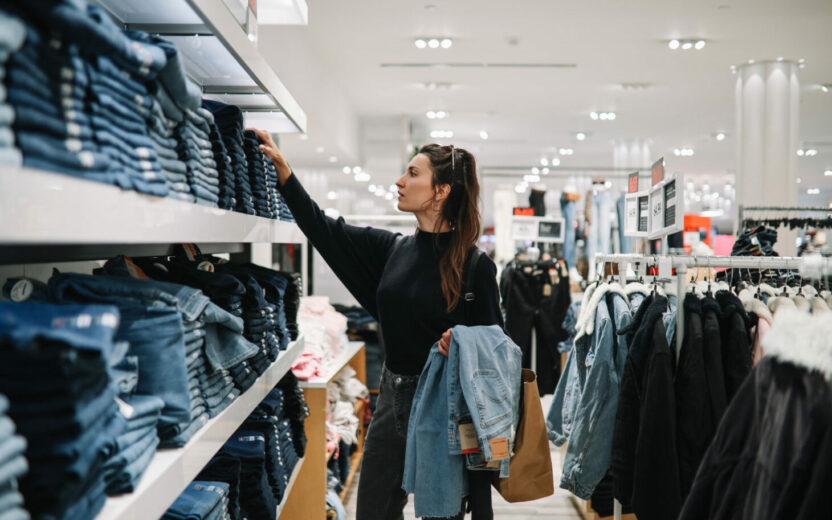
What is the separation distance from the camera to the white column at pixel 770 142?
706 cm

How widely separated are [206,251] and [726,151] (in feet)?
47.1

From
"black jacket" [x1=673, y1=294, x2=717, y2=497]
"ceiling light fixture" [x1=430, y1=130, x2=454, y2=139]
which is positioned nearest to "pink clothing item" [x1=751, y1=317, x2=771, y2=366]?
"black jacket" [x1=673, y1=294, x2=717, y2=497]

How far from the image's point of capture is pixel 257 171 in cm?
179

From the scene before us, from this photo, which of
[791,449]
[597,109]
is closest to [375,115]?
[597,109]

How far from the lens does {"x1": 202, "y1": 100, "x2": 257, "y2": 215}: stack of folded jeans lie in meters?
1.58

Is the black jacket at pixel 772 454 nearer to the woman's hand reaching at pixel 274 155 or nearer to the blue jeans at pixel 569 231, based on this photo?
the woman's hand reaching at pixel 274 155

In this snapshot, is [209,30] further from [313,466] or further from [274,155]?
[313,466]

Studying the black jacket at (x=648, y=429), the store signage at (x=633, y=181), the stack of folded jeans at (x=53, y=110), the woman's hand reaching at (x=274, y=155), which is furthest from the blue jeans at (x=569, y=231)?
the stack of folded jeans at (x=53, y=110)

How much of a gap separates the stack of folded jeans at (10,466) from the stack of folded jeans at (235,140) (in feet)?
3.29

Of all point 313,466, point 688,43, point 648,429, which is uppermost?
point 688,43

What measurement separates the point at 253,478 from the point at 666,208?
1.97 m

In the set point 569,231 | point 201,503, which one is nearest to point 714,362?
point 201,503

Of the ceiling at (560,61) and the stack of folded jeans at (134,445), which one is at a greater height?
the ceiling at (560,61)

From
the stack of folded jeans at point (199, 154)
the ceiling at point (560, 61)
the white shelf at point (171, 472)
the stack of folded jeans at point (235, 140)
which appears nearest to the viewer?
the white shelf at point (171, 472)
